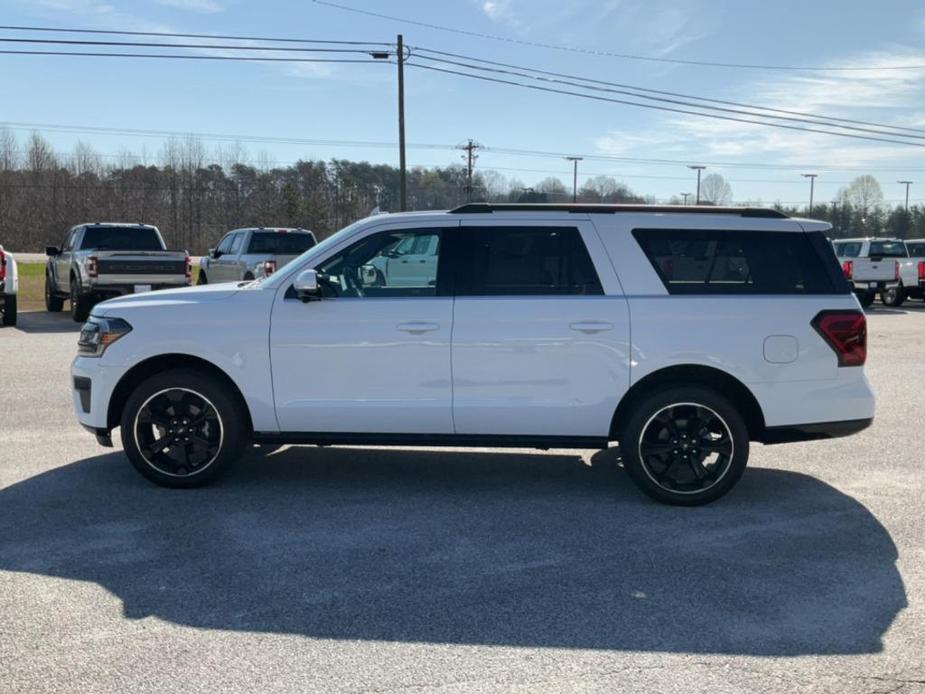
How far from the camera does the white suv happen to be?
19.4ft

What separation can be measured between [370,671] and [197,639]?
84 centimetres

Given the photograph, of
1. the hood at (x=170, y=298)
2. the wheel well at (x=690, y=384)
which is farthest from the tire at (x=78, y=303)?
the wheel well at (x=690, y=384)

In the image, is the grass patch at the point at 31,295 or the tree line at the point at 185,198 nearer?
the grass patch at the point at 31,295

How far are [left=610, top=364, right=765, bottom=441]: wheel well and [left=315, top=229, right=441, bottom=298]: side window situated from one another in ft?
5.08

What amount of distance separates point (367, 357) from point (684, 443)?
221cm

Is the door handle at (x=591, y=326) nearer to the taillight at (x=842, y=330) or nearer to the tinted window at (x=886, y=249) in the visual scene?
the taillight at (x=842, y=330)

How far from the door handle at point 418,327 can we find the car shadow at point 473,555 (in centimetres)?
116

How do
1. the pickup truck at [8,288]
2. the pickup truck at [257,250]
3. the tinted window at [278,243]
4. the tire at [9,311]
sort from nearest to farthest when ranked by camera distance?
the pickup truck at [8,288], the tire at [9,311], the pickup truck at [257,250], the tinted window at [278,243]

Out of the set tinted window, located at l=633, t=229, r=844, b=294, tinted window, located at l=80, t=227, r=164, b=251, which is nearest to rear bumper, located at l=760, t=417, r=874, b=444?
tinted window, located at l=633, t=229, r=844, b=294

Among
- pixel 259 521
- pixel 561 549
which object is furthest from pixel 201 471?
pixel 561 549

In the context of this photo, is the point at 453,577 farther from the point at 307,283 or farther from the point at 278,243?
the point at 278,243

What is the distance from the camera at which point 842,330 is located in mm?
5918

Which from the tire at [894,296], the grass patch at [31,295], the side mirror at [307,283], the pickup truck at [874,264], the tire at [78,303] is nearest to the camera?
the side mirror at [307,283]

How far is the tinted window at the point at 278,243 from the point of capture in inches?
770
